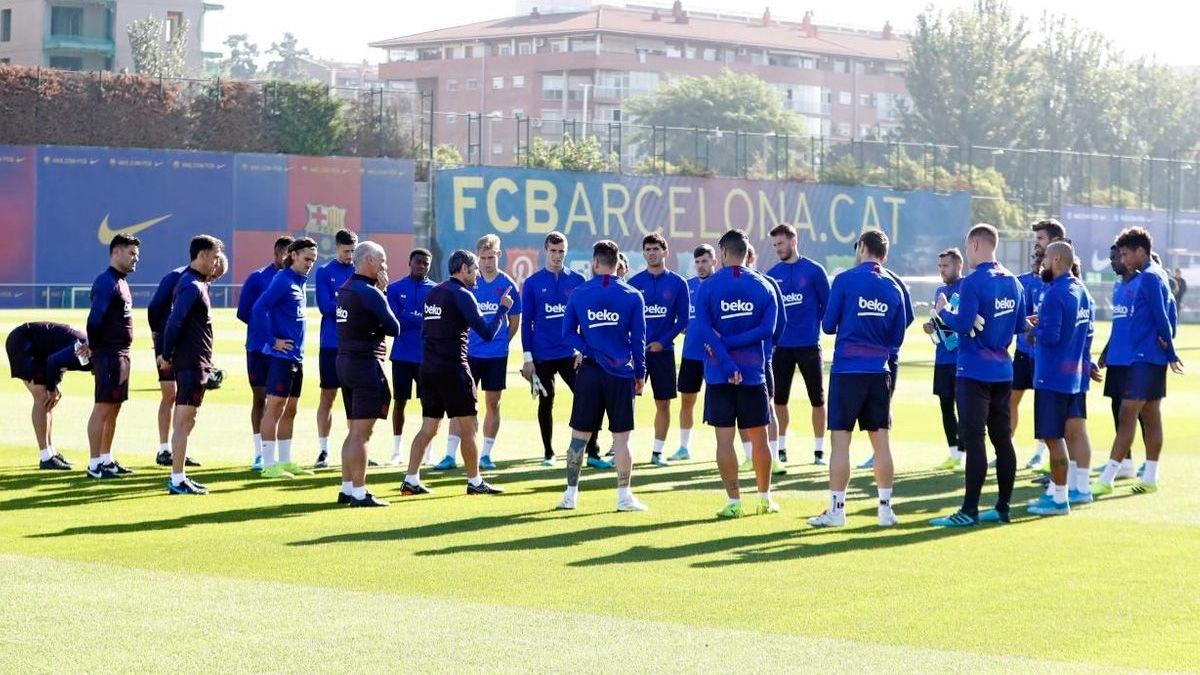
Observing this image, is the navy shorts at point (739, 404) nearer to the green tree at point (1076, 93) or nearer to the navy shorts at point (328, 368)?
the navy shorts at point (328, 368)

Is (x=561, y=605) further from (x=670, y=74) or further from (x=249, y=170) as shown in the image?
(x=670, y=74)

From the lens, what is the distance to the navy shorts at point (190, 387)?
14.1 metres

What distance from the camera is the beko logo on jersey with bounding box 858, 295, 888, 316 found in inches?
489

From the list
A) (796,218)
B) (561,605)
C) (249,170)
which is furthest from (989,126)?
(561,605)

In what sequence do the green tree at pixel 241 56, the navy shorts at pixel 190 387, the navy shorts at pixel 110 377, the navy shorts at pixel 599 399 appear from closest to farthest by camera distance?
the navy shorts at pixel 599 399 → the navy shorts at pixel 190 387 → the navy shorts at pixel 110 377 → the green tree at pixel 241 56

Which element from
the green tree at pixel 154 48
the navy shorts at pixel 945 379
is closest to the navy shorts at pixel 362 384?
the navy shorts at pixel 945 379

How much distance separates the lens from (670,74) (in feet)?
452

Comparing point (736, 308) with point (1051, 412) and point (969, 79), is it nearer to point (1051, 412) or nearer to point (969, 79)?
point (1051, 412)

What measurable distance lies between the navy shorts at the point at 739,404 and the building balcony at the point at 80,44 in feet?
281

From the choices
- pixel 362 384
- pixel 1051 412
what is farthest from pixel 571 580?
pixel 1051 412

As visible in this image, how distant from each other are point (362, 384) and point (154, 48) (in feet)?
264

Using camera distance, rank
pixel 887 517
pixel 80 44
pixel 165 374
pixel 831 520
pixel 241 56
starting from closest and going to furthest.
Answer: pixel 831 520, pixel 887 517, pixel 165 374, pixel 80 44, pixel 241 56

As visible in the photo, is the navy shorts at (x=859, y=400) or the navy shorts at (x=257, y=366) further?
the navy shorts at (x=257, y=366)

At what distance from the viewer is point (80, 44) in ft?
308
